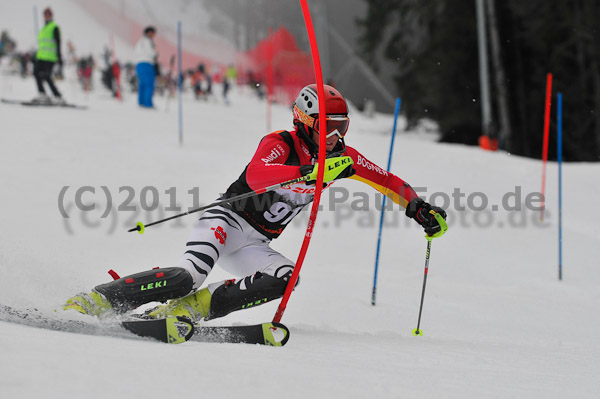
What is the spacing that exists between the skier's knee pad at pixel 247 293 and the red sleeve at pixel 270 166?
546mm

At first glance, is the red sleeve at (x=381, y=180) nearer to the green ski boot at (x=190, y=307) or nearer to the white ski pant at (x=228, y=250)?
the white ski pant at (x=228, y=250)

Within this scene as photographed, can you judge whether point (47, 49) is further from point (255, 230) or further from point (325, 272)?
point (255, 230)

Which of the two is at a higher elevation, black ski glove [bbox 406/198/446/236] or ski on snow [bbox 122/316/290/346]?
black ski glove [bbox 406/198/446/236]

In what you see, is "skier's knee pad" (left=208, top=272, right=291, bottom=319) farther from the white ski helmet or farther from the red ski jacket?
the white ski helmet

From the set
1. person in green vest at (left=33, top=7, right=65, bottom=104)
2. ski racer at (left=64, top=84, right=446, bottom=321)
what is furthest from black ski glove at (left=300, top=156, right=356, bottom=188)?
person in green vest at (left=33, top=7, right=65, bottom=104)

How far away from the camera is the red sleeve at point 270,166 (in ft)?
10.2

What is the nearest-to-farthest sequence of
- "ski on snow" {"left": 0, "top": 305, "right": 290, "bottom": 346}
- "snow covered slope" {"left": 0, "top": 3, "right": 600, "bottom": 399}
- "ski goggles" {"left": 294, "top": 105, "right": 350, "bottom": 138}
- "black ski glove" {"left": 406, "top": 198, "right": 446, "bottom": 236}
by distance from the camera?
1. "snow covered slope" {"left": 0, "top": 3, "right": 600, "bottom": 399}
2. "ski on snow" {"left": 0, "top": 305, "right": 290, "bottom": 346}
3. "ski goggles" {"left": 294, "top": 105, "right": 350, "bottom": 138}
4. "black ski glove" {"left": 406, "top": 198, "right": 446, "bottom": 236}

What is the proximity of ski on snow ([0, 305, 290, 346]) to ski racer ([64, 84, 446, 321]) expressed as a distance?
215 mm

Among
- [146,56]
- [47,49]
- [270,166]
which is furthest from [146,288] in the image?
[146,56]

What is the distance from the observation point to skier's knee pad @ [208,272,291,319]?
11.0 ft

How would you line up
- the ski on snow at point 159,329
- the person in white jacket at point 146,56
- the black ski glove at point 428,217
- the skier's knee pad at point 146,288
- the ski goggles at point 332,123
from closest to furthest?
the ski on snow at point 159,329 → the skier's knee pad at point 146,288 → the ski goggles at point 332,123 → the black ski glove at point 428,217 → the person in white jacket at point 146,56

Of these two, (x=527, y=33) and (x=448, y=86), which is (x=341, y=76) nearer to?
(x=448, y=86)

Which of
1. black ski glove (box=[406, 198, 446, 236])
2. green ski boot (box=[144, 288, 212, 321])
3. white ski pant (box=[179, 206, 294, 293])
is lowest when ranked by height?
green ski boot (box=[144, 288, 212, 321])

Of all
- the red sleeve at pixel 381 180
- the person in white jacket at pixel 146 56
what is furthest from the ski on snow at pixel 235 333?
the person in white jacket at pixel 146 56
